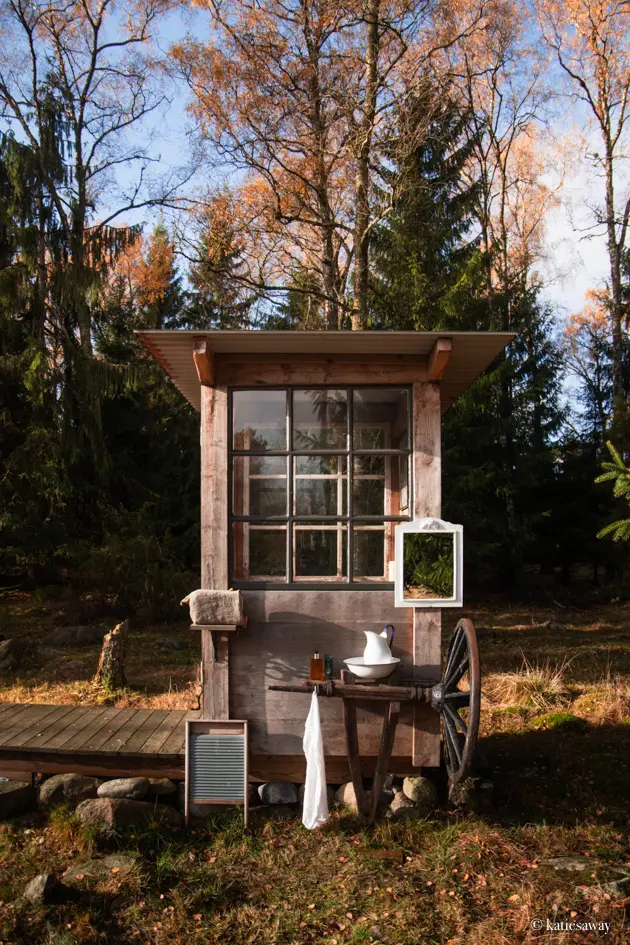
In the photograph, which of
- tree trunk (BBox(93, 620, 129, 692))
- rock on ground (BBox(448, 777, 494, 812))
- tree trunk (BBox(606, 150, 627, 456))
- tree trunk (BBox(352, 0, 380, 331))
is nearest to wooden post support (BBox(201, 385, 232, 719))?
rock on ground (BBox(448, 777, 494, 812))

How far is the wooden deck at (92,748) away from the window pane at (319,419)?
6.59 ft

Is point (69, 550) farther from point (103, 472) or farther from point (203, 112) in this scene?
point (203, 112)

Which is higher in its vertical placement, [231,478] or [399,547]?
[231,478]

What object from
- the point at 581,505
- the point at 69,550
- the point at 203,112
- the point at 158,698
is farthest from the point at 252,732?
the point at 581,505

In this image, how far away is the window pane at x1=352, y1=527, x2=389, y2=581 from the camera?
15.4 ft

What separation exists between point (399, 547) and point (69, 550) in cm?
818

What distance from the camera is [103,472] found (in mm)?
11828

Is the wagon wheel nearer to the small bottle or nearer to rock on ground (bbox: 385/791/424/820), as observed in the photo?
rock on ground (bbox: 385/791/424/820)

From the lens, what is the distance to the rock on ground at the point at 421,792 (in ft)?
14.5

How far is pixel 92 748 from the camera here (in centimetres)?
445

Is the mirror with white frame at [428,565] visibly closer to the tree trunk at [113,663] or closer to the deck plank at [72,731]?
the deck plank at [72,731]

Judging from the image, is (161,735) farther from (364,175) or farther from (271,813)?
(364,175)

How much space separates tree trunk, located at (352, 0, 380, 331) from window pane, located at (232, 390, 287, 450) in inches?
281

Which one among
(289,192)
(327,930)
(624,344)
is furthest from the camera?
(624,344)
